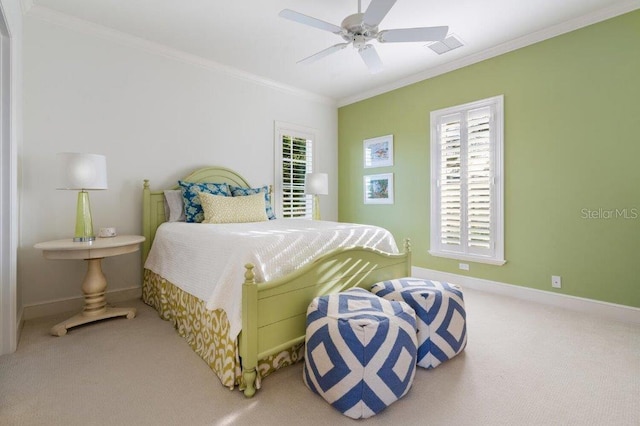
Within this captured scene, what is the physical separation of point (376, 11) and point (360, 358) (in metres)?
2.15

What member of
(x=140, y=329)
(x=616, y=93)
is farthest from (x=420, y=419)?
(x=616, y=93)

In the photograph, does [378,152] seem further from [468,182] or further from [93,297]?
[93,297]

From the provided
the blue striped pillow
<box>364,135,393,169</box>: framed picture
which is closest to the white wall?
the blue striped pillow

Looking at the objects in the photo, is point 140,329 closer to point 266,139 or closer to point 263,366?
point 263,366

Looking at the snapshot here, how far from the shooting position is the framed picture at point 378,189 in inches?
177

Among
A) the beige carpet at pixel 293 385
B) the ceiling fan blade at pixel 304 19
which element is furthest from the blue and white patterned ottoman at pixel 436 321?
the ceiling fan blade at pixel 304 19

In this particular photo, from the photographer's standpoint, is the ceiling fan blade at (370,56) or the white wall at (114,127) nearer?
the ceiling fan blade at (370,56)

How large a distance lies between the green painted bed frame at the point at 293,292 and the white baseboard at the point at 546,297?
1326 mm

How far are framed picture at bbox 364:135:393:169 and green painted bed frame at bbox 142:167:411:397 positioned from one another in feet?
6.86

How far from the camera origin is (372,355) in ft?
4.92

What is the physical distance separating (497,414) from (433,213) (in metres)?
2.71

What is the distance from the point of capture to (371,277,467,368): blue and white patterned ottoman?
1936mm

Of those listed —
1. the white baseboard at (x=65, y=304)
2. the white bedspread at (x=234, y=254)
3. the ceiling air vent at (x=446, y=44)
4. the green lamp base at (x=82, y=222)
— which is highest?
the ceiling air vent at (x=446, y=44)

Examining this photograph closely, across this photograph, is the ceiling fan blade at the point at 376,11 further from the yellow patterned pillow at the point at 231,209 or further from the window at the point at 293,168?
the window at the point at 293,168
